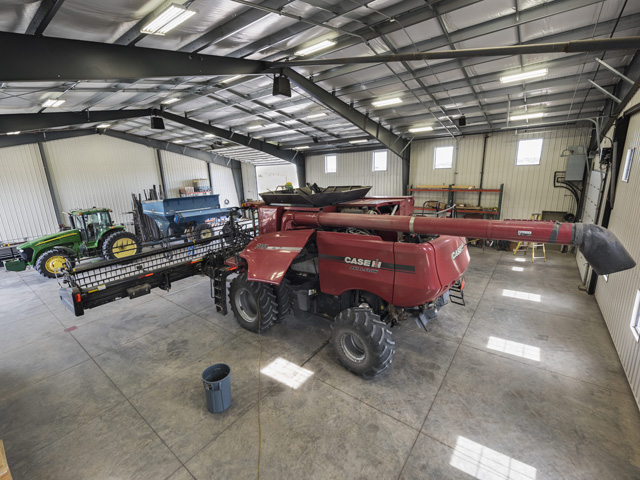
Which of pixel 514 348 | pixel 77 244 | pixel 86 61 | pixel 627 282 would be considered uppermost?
pixel 86 61

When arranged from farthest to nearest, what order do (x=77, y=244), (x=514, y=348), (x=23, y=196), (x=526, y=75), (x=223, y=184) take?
(x=223, y=184) → (x=23, y=196) → (x=77, y=244) → (x=526, y=75) → (x=514, y=348)

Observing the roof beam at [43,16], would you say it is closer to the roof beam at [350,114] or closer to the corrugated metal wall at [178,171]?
the roof beam at [350,114]

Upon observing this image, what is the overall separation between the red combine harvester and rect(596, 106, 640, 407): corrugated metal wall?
7.72 ft

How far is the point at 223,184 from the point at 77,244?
39.0 feet

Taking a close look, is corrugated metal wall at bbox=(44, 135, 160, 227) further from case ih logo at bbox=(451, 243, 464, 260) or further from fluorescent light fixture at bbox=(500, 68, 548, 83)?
fluorescent light fixture at bbox=(500, 68, 548, 83)

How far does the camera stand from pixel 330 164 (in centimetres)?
1781

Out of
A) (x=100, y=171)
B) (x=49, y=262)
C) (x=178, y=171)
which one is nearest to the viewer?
(x=49, y=262)

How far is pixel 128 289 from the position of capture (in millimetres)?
4672

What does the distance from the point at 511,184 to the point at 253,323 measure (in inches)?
495

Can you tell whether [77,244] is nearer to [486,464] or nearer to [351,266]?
[351,266]

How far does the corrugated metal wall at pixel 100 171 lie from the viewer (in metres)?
13.4

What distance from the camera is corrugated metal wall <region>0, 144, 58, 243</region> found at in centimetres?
1184

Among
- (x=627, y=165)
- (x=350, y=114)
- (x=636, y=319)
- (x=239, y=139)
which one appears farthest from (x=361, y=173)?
(x=636, y=319)

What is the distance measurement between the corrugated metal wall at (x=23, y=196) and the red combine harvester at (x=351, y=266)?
12.1 meters
